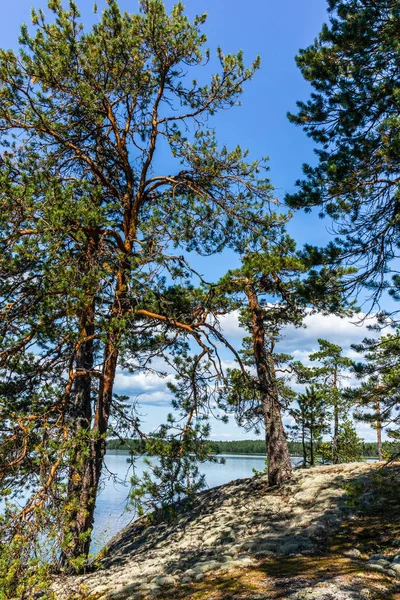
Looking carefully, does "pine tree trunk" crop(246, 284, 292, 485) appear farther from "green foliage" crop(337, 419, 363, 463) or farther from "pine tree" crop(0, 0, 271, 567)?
"green foliage" crop(337, 419, 363, 463)

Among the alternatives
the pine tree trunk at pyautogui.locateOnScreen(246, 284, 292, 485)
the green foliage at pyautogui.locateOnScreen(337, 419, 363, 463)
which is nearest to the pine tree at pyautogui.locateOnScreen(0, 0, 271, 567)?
the pine tree trunk at pyautogui.locateOnScreen(246, 284, 292, 485)

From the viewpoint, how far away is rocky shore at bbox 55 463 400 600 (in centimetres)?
428

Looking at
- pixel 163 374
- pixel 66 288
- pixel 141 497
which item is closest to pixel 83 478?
pixel 141 497

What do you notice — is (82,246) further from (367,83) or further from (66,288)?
(367,83)

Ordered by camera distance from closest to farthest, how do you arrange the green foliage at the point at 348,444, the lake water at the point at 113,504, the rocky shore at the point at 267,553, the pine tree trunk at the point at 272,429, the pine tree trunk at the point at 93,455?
the rocky shore at the point at 267,553 < the pine tree trunk at the point at 93,455 < the lake water at the point at 113,504 < the pine tree trunk at the point at 272,429 < the green foliage at the point at 348,444

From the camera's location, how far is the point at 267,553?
235 inches

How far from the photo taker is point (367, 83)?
6.95 metres

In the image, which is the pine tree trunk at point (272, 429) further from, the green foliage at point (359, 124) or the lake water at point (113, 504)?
the green foliage at point (359, 124)

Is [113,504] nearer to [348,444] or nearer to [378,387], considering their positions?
[348,444]

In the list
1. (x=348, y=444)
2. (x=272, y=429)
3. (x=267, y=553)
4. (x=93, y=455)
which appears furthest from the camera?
(x=348, y=444)

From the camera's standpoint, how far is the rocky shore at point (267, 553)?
428cm

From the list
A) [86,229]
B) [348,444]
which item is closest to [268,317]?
[86,229]

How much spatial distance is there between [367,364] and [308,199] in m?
2.98

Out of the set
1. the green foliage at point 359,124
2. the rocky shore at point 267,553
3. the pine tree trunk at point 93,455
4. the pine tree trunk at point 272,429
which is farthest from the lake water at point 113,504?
the green foliage at point 359,124
